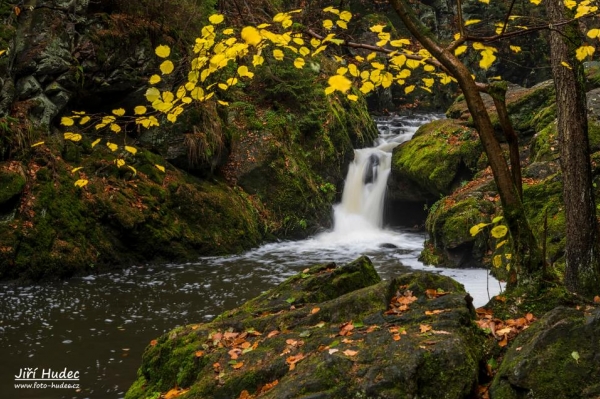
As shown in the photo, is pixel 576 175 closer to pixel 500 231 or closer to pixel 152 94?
pixel 500 231

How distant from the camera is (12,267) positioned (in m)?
7.50

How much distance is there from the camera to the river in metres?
5.14

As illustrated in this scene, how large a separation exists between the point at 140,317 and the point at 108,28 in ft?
20.2

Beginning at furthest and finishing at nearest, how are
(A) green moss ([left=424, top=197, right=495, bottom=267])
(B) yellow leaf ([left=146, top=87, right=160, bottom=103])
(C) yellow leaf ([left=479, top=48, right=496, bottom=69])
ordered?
1. (A) green moss ([left=424, top=197, right=495, bottom=267])
2. (C) yellow leaf ([left=479, top=48, right=496, bottom=69])
3. (B) yellow leaf ([left=146, top=87, right=160, bottom=103])

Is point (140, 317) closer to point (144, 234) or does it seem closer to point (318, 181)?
point (144, 234)

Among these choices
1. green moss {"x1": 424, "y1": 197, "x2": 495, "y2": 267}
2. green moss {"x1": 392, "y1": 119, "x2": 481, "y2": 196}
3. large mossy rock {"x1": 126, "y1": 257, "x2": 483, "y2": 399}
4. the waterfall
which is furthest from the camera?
the waterfall

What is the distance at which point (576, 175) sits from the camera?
4500 mm

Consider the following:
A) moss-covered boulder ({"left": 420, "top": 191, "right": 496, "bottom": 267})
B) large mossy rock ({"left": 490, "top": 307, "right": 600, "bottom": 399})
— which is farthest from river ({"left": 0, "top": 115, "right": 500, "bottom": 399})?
large mossy rock ({"left": 490, "top": 307, "right": 600, "bottom": 399})

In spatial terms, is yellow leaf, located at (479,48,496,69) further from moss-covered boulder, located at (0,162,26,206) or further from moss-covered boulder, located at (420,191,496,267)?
moss-covered boulder, located at (0,162,26,206)

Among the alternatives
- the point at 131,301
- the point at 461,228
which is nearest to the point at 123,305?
the point at 131,301

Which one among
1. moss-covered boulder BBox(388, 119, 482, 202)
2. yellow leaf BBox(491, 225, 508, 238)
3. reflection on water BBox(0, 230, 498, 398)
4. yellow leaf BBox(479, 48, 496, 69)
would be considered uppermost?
yellow leaf BBox(479, 48, 496, 69)

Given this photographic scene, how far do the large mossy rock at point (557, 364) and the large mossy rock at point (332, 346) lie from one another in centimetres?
21

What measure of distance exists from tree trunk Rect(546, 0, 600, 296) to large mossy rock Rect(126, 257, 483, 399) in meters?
1.21

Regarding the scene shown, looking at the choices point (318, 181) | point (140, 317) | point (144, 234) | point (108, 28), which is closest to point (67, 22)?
point (108, 28)
